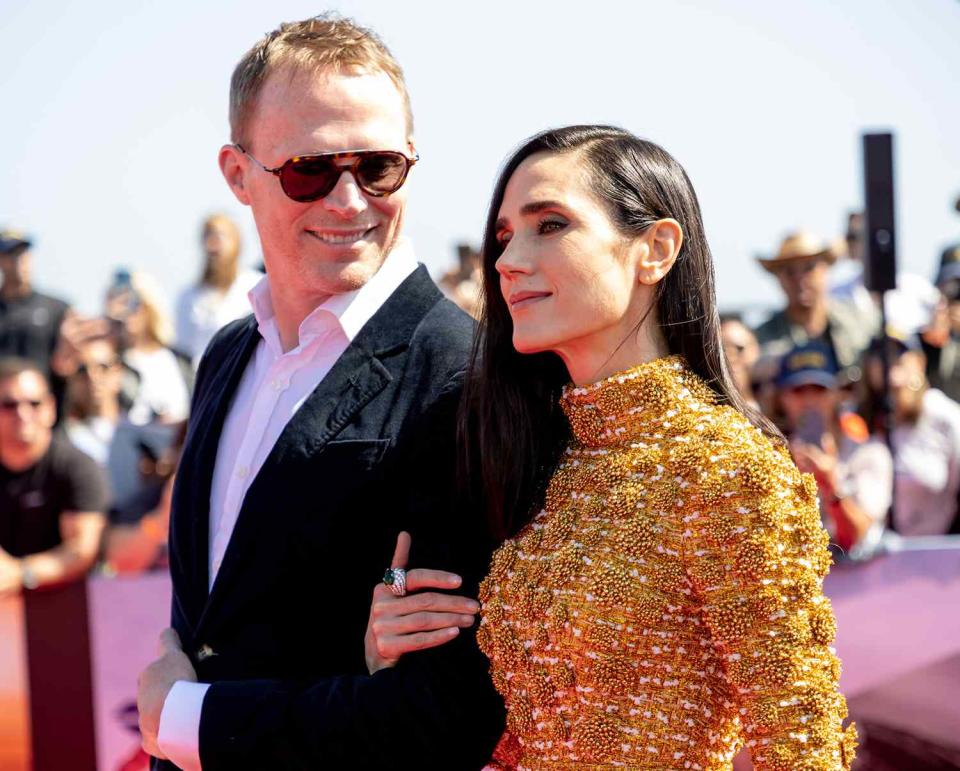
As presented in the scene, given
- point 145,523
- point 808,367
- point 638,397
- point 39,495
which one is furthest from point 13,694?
point 808,367

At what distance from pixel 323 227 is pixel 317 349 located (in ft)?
0.84

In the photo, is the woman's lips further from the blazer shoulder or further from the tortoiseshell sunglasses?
the tortoiseshell sunglasses

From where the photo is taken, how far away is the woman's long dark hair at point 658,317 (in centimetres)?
255

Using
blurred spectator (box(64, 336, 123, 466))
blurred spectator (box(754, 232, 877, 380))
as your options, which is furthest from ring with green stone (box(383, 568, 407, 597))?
blurred spectator (box(754, 232, 877, 380))

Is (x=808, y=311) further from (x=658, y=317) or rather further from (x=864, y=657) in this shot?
(x=658, y=317)

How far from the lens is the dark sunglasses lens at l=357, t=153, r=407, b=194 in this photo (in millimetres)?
2896

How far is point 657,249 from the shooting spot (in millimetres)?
2568

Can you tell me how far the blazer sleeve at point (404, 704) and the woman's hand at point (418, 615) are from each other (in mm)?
32

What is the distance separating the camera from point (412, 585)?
8.38 feet

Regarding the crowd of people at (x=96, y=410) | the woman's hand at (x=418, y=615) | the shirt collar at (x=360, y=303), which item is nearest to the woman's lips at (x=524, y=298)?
the shirt collar at (x=360, y=303)

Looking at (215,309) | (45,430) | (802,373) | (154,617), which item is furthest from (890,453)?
(215,309)

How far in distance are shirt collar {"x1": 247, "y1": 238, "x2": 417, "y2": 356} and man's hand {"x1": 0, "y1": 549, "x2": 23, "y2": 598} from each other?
252 centimetres

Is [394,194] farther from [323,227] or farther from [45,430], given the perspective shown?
[45,430]

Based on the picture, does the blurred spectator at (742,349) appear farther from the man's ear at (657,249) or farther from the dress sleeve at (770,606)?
the dress sleeve at (770,606)
